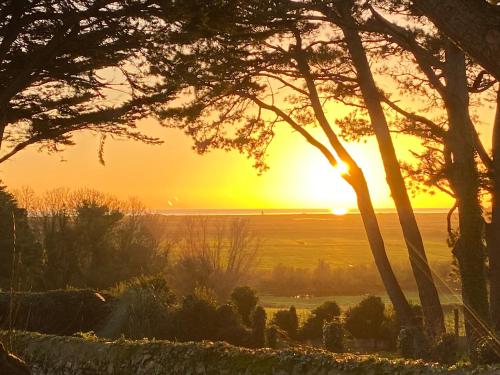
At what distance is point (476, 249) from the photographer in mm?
13383

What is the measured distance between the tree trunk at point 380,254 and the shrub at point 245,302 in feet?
29.3

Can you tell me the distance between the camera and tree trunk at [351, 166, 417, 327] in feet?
49.7

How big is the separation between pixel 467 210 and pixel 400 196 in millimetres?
1886

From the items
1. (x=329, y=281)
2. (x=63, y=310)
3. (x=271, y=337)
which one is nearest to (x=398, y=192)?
(x=271, y=337)

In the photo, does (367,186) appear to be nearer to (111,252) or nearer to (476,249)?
(476,249)

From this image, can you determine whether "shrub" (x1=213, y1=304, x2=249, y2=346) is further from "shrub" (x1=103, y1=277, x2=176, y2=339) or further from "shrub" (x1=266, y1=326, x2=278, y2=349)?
"shrub" (x1=103, y1=277, x2=176, y2=339)

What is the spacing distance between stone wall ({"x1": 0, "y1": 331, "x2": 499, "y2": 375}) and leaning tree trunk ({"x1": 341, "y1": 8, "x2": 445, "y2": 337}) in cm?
827

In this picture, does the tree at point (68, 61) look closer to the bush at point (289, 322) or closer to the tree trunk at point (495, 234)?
the tree trunk at point (495, 234)

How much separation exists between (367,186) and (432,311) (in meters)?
3.21

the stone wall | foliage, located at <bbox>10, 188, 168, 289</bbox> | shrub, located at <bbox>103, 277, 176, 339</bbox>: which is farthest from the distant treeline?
the stone wall

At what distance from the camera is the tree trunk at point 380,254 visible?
15141mm

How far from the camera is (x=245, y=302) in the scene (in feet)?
78.6

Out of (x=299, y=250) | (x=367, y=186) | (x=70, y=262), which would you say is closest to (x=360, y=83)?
(x=367, y=186)

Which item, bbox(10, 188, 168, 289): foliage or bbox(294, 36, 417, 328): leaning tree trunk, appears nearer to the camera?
bbox(294, 36, 417, 328): leaning tree trunk
